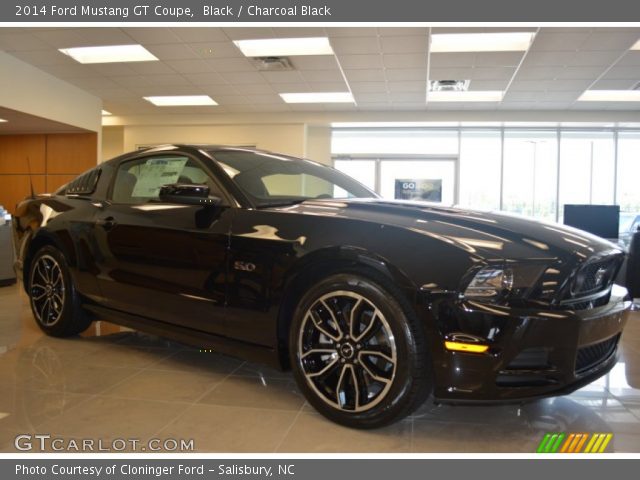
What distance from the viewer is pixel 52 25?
6.62 meters

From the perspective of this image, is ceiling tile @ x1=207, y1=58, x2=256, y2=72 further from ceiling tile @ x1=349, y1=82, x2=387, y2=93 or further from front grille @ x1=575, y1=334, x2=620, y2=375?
front grille @ x1=575, y1=334, x2=620, y2=375

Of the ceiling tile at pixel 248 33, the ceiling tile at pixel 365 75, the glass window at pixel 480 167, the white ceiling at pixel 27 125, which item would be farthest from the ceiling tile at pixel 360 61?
the white ceiling at pixel 27 125

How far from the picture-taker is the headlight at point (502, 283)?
1731 millimetres

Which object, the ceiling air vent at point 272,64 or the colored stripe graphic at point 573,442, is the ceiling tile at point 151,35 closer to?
the ceiling air vent at point 272,64

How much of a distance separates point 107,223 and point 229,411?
1393 millimetres

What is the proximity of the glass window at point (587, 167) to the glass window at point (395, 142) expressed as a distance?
8.76 feet

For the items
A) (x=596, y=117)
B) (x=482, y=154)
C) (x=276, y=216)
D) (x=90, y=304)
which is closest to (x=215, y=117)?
(x=482, y=154)

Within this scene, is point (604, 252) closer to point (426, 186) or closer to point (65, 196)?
point (65, 196)

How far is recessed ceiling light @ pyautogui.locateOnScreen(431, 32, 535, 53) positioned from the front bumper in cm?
597

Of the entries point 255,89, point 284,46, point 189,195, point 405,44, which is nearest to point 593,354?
point 189,195

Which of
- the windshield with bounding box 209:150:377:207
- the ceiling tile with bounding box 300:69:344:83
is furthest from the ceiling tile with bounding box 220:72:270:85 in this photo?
the windshield with bounding box 209:150:377:207

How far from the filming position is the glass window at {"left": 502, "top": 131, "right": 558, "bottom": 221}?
12.3 meters

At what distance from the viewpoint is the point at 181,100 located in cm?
1119

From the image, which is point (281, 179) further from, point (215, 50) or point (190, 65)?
point (190, 65)
